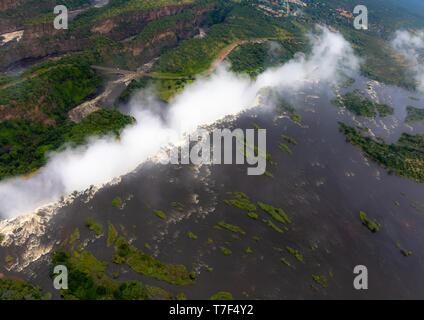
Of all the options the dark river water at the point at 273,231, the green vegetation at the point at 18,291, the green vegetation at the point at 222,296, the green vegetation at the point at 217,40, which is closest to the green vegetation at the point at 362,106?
the dark river water at the point at 273,231

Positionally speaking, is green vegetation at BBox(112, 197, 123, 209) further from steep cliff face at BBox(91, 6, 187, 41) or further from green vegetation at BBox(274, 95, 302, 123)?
steep cliff face at BBox(91, 6, 187, 41)

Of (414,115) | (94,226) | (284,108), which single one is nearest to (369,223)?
(284,108)

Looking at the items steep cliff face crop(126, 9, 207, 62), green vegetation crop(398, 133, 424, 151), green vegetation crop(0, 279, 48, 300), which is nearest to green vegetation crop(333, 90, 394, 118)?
green vegetation crop(398, 133, 424, 151)

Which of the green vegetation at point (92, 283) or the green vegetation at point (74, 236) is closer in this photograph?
the green vegetation at point (92, 283)

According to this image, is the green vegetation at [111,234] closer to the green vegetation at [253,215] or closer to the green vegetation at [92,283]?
the green vegetation at [92,283]

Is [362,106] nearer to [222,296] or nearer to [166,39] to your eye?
[166,39]

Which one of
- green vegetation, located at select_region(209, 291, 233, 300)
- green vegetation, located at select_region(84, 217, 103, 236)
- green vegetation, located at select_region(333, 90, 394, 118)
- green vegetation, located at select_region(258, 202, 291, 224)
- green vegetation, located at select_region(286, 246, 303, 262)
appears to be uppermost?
green vegetation, located at select_region(84, 217, 103, 236)

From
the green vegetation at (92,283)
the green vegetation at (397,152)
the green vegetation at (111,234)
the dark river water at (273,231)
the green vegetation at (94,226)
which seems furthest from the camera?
the green vegetation at (397,152)
